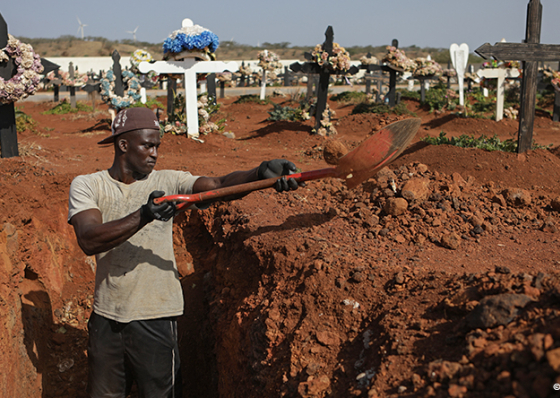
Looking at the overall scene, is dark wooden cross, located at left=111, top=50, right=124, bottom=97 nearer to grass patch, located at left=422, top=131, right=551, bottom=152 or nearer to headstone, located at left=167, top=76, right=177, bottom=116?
headstone, located at left=167, top=76, right=177, bottom=116

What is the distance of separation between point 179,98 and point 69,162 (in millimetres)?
3806

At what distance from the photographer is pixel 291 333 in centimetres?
298

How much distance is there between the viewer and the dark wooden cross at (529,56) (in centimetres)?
653

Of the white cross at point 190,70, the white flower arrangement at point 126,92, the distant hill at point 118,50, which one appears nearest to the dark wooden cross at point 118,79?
the white flower arrangement at point 126,92

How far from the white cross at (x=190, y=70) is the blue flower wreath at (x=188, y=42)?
26cm

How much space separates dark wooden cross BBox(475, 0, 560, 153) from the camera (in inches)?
257

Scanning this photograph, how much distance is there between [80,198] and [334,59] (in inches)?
365

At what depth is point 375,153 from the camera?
3184 mm

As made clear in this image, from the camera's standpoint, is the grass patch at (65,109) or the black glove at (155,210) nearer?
the black glove at (155,210)

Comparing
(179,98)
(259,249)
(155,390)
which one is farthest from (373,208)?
(179,98)

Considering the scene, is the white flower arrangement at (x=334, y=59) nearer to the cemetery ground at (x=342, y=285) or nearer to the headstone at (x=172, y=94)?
the headstone at (x=172, y=94)

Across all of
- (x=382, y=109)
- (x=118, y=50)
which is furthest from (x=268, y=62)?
(x=118, y=50)

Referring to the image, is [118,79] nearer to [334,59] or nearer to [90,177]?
[334,59]

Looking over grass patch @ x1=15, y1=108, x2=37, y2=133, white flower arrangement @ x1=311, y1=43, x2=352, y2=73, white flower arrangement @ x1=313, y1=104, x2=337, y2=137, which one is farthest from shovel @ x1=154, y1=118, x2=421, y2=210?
grass patch @ x1=15, y1=108, x2=37, y2=133
